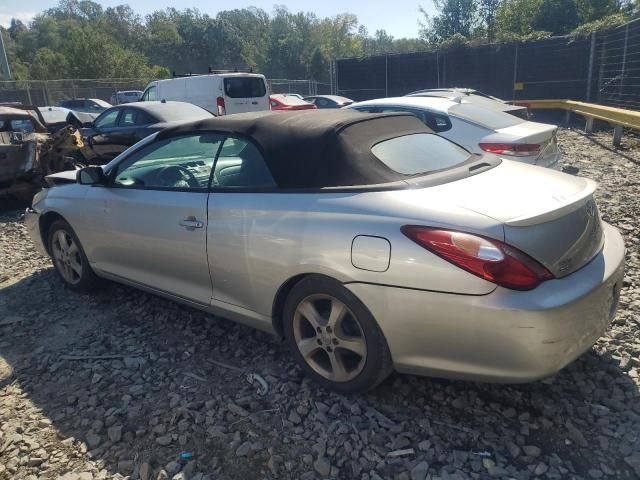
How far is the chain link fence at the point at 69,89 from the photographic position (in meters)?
30.3

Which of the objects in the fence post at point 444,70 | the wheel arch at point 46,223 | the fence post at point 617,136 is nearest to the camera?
the wheel arch at point 46,223

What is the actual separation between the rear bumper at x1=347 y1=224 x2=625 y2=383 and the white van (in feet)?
39.3

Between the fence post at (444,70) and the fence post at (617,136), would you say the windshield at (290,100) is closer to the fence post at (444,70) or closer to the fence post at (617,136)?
the fence post at (444,70)

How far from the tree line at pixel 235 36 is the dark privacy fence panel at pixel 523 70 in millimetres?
1231

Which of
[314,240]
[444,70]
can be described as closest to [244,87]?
[444,70]

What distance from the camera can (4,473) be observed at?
2.50 meters

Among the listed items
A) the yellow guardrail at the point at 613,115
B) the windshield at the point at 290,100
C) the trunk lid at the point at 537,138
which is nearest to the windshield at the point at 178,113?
the trunk lid at the point at 537,138

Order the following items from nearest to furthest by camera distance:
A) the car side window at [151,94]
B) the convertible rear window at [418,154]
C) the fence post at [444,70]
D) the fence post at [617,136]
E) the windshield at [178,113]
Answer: the convertible rear window at [418,154] < the windshield at [178,113] < the fence post at [617,136] < the car side window at [151,94] < the fence post at [444,70]

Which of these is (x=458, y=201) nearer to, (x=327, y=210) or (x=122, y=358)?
(x=327, y=210)

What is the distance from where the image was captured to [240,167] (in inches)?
127

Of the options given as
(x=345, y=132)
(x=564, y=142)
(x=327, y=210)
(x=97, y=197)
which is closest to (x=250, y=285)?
(x=327, y=210)

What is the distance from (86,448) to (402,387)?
175 cm

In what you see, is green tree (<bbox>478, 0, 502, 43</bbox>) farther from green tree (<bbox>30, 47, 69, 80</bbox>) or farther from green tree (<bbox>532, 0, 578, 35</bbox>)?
green tree (<bbox>30, 47, 69, 80</bbox>)

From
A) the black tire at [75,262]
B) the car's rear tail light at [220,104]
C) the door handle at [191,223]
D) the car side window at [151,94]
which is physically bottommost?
the black tire at [75,262]
